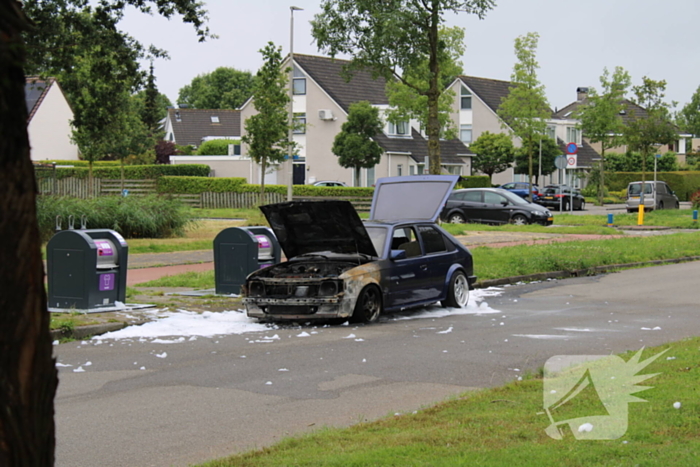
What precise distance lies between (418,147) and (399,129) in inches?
69.6

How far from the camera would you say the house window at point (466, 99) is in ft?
235

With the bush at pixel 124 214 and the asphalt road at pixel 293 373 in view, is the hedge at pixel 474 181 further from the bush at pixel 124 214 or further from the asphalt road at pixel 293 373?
the asphalt road at pixel 293 373

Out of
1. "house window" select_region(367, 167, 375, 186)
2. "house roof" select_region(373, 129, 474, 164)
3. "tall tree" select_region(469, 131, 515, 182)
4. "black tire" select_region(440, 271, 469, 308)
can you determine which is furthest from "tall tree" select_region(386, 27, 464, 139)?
"black tire" select_region(440, 271, 469, 308)

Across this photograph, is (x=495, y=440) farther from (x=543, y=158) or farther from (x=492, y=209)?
(x=543, y=158)

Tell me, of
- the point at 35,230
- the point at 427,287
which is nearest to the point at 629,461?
the point at 35,230

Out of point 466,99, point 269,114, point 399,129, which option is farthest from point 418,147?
point 269,114

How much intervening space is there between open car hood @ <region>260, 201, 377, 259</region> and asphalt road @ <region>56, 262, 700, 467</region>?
1.22m

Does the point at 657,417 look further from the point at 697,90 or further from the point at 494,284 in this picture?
the point at 697,90

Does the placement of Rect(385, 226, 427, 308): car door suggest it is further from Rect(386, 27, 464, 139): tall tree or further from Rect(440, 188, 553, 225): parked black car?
Rect(386, 27, 464, 139): tall tree

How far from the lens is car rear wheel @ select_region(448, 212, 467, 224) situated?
3654 cm

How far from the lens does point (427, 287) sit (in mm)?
13273

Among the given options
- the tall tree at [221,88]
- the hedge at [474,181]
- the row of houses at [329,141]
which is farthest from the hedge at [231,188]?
the tall tree at [221,88]

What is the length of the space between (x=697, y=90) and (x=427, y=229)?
124305 mm

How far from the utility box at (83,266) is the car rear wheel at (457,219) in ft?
81.9
